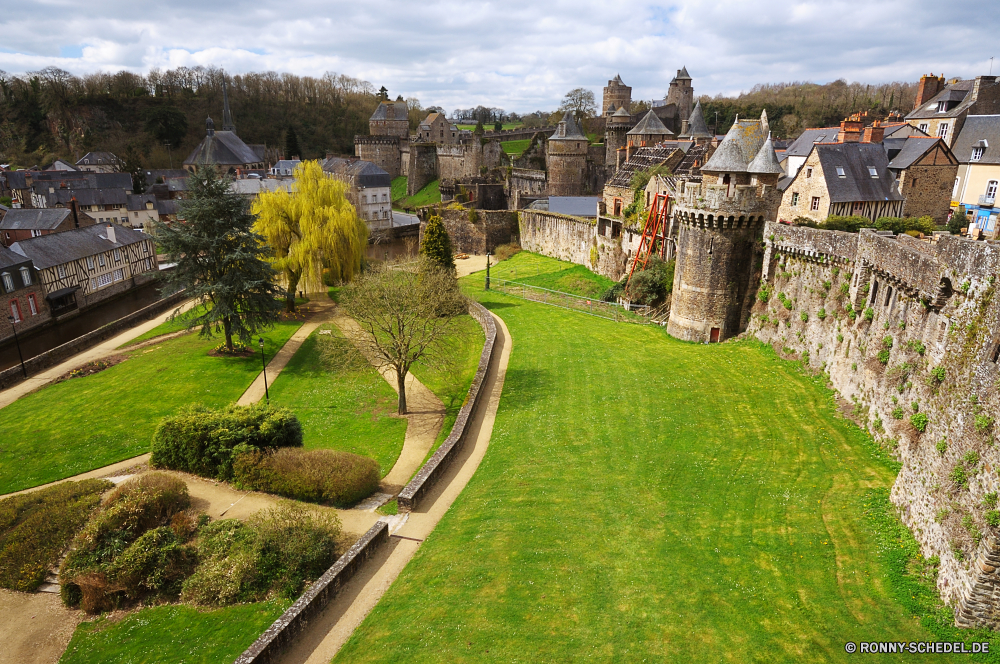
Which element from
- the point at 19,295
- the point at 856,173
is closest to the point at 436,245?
the point at 856,173

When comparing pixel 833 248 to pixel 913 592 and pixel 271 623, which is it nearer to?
pixel 913 592

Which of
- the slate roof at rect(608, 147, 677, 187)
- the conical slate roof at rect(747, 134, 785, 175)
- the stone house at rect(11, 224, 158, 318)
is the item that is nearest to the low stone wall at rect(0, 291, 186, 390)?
the stone house at rect(11, 224, 158, 318)

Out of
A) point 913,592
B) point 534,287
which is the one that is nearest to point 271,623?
point 913,592

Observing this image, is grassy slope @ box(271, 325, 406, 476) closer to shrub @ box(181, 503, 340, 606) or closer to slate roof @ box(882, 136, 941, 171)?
shrub @ box(181, 503, 340, 606)

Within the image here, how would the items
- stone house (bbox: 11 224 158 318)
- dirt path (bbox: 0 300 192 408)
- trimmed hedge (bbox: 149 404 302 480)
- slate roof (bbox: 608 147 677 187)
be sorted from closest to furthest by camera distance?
trimmed hedge (bbox: 149 404 302 480), dirt path (bbox: 0 300 192 408), stone house (bbox: 11 224 158 318), slate roof (bbox: 608 147 677 187)

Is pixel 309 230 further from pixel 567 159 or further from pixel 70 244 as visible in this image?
pixel 567 159

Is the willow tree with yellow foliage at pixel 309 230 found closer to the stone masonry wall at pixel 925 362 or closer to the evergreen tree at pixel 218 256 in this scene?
the evergreen tree at pixel 218 256
